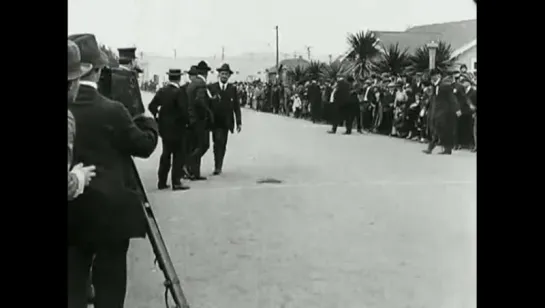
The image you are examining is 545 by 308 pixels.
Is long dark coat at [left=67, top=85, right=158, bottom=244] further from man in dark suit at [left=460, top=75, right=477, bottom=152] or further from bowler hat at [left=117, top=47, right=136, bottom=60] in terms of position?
man in dark suit at [left=460, top=75, right=477, bottom=152]

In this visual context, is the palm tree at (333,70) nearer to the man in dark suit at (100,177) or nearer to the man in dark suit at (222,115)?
the man in dark suit at (222,115)

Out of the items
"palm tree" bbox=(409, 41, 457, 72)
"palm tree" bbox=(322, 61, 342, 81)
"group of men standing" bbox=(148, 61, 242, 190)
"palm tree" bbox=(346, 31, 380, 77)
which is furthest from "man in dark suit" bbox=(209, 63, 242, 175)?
"palm tree" bbox=(409, 41, 457, 72)

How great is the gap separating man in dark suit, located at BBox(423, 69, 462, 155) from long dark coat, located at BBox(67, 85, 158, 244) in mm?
Answer: 1352

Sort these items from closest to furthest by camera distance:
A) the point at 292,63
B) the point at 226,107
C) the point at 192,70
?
1. the point at 192,70
2. the point at 292,63
3. the point at 226,107

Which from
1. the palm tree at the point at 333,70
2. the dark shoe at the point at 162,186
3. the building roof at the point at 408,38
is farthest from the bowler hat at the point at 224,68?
the dark shoe at the point at 162,186

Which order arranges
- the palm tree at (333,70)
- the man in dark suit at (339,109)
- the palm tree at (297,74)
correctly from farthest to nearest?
the man in dark suit at (339,109)
the palm tree at (297,74)
the palm tree at (333,70)

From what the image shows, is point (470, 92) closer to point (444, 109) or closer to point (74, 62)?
point (444, 109)

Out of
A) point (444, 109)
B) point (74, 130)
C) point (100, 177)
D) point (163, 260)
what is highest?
point (444, 109)

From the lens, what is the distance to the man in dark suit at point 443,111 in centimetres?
405

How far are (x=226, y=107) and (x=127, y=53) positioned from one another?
222 centimetres

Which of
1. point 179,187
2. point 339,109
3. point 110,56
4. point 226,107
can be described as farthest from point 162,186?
point 339,109

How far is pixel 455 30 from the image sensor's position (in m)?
3.54

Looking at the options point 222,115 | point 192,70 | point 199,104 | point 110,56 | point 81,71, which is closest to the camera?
point 81,71
